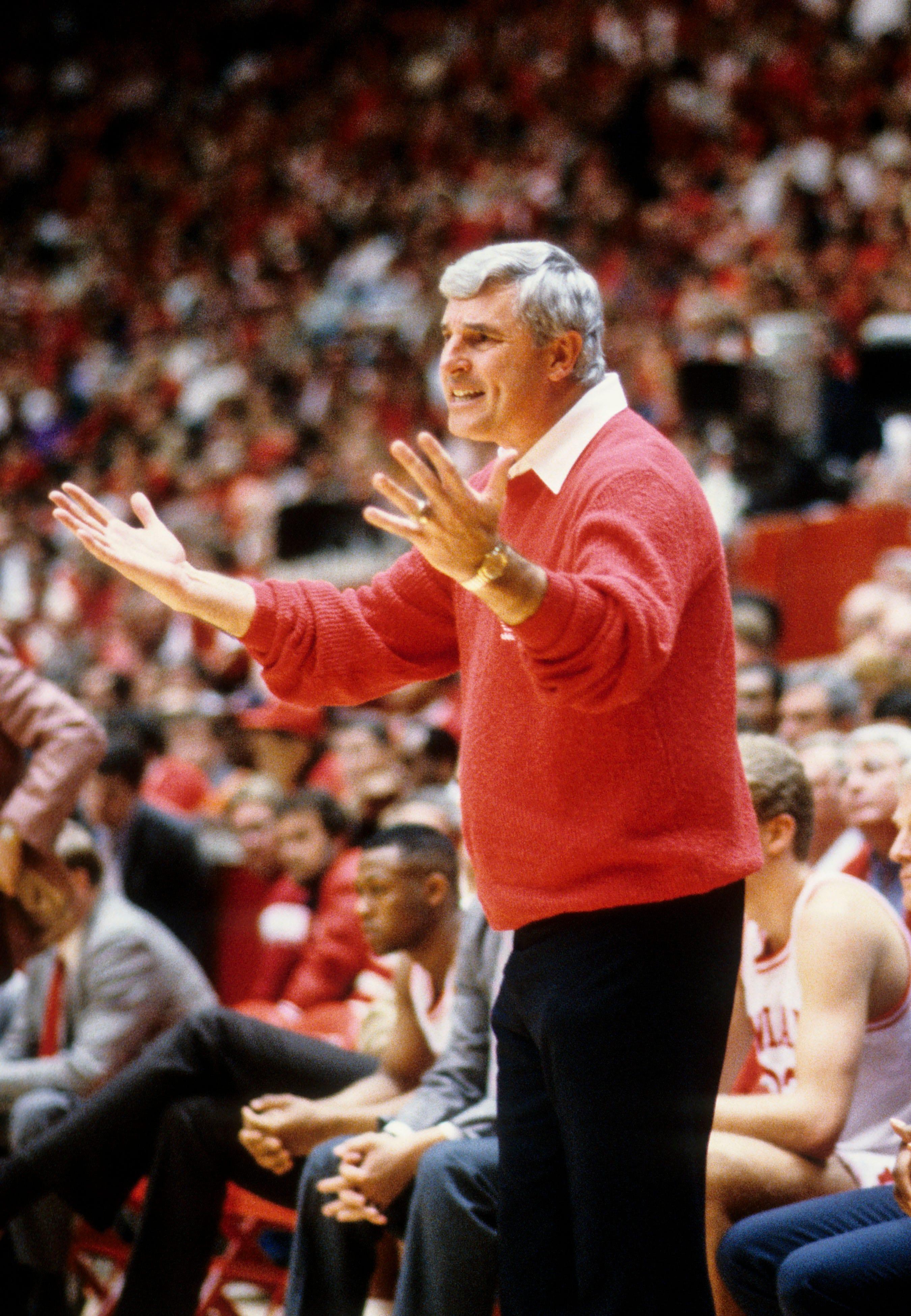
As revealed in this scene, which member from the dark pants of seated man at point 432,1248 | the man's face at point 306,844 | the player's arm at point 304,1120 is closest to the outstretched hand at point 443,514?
the dark pants of seated man at point 432,1248

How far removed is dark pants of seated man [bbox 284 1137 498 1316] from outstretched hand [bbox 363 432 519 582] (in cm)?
117

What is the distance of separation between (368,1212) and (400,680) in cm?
91

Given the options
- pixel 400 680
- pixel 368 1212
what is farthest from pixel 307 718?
pixel 400 680

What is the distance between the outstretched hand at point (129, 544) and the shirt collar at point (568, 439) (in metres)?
0.41

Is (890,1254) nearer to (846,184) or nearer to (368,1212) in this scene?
(368,1212)

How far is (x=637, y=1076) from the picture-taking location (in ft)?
5.66

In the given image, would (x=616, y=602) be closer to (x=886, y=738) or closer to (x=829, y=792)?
(x=886, y=738)

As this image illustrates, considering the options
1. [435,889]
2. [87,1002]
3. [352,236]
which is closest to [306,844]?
[87,1002]

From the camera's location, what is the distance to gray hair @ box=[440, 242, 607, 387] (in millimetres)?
1838

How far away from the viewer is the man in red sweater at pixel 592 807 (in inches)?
65.7

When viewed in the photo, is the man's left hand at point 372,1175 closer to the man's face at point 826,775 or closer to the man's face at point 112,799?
the man's face at point 826,775

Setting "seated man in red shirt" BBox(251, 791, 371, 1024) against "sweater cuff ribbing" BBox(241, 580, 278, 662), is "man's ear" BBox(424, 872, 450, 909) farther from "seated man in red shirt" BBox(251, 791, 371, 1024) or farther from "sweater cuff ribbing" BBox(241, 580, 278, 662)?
"sweater cuff ribbing" BBox(241, 580, 278, 662)

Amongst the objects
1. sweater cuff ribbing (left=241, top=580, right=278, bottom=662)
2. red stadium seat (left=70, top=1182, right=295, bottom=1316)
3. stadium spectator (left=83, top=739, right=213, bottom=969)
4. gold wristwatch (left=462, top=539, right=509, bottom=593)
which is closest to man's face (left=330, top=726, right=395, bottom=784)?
stadium spectator (left=83, top=739, right=213, bottom=969)

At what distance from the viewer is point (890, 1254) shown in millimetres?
2096
